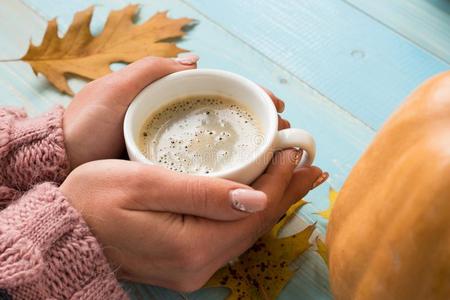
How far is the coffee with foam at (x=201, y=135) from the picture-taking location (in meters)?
0.62

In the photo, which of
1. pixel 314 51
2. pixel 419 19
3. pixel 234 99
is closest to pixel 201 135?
pixel 234 99

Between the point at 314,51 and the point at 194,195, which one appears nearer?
the point at 194,195

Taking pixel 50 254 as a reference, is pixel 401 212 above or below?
above

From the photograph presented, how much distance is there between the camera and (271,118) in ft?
1.98

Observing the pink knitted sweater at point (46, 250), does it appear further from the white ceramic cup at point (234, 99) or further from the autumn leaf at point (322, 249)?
the autumn leaf at point (322, 249)

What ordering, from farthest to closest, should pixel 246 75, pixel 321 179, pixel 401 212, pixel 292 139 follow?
pixel 246 75 → pixel 321 179 → pixel 292 139 → pixel 401 212

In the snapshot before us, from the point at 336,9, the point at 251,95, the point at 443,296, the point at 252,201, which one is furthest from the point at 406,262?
the point at 336,9

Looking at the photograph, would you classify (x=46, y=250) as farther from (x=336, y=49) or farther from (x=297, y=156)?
(x=336, y=49)

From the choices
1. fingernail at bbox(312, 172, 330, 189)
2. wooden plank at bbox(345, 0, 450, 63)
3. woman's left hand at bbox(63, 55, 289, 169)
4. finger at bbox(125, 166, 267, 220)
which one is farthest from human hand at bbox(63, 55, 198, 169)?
wooden plank at bbox(345, 0, 450, 63)

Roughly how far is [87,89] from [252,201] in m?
0.25

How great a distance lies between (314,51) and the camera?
87 cm

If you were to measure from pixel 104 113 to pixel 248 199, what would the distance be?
20 centimetres

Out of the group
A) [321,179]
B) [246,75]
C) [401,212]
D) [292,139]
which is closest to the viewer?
[401,212]

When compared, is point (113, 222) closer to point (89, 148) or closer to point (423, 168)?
point (89, 148)
